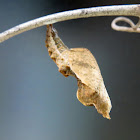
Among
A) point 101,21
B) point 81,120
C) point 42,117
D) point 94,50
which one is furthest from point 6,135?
point 101,21

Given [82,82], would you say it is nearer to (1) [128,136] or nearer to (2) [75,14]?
(2) [75,14]

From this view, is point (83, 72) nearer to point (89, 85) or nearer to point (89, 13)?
point (89, 85)

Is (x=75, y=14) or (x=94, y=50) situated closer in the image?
(x=75, y=14)

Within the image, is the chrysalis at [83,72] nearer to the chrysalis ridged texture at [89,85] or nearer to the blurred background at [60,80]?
the chrysalis ridged texture at [89,85]

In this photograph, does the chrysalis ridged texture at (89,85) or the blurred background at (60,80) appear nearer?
the chrysalis ridged texture at (89,85)

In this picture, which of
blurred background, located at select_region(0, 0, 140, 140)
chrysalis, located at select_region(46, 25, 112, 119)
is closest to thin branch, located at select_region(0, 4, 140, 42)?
chrysalis, located at select_region(46, 25, 112, 119)

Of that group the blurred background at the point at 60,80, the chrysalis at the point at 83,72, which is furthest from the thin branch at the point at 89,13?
the blurred background at the point at 60,80

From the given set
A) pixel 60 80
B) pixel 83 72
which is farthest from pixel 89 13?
pixel 60 80
